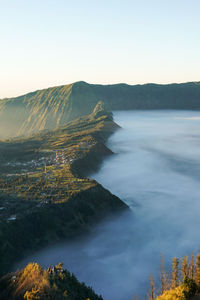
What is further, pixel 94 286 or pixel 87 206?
pixel 87 206

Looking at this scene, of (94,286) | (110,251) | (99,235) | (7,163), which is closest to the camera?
(94,286)

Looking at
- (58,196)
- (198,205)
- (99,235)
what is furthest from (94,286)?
(198,205)

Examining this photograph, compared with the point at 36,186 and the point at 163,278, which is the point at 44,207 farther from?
the point at 163,278

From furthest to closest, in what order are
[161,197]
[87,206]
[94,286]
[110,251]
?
[161,197] < [87,206] < [110,251] < [94,286]

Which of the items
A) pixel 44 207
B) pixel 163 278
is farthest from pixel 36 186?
pixel 163 278

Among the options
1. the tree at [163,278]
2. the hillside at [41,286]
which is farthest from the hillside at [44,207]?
the tree at [163,278]

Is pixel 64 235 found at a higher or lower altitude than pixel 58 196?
lower

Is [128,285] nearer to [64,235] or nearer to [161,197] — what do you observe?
[64,235]
